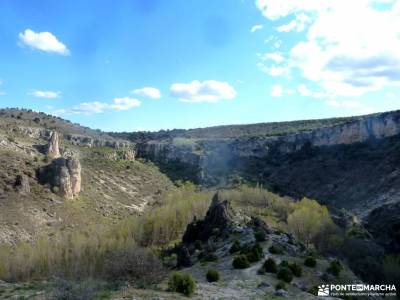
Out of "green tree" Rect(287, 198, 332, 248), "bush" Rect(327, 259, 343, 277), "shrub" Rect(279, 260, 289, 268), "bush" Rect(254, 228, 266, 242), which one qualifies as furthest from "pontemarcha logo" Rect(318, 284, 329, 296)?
"green tree" Rect(287, 198, 332, 248)

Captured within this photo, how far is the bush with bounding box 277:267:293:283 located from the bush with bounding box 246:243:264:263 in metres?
3.83

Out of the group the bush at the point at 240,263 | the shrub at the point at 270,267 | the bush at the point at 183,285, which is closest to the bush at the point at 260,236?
the bush at the point at 240,263

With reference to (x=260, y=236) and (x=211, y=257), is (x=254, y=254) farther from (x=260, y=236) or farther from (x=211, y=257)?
(x=260, y=236)

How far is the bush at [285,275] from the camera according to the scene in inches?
1320

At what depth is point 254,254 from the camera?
38.5 meters

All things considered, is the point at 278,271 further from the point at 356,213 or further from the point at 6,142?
the point at 6,142

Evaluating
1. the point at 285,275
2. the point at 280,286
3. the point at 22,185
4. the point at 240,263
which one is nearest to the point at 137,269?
the point at 280,286

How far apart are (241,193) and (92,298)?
77062 millimetres

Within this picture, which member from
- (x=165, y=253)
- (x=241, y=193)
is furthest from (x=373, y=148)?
(x=165, y=253)

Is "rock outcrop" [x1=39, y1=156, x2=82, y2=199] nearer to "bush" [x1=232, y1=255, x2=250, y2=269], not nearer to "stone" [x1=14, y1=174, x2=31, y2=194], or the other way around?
"stone" [x1=14, y1=174, x2=31, y2=194]

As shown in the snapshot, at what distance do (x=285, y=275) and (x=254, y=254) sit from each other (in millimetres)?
5132

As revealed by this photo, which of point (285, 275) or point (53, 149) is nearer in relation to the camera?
point (285, 275)

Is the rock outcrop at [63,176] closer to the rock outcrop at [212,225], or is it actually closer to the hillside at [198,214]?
the hillside at [198,214]

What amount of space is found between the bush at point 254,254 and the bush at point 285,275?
12.6 ft
